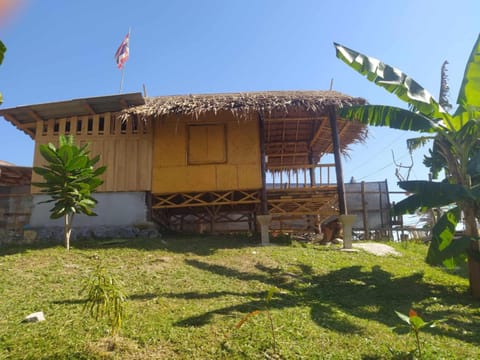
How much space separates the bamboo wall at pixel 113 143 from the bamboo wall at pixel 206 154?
378 millimetres

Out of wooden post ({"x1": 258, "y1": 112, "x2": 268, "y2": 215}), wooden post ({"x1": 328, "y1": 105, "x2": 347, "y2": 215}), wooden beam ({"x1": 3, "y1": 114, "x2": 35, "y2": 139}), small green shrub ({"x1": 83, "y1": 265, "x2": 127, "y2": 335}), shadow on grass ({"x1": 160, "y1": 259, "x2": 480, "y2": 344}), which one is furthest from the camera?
wooden beam ({"x1": 3, "y1": 114, "x2": 35, "y2": 139})

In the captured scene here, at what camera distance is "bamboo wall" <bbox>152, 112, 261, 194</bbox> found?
35.3 ft

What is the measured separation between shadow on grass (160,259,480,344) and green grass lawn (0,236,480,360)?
2cm

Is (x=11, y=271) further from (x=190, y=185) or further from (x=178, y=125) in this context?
(x=178, y=125)

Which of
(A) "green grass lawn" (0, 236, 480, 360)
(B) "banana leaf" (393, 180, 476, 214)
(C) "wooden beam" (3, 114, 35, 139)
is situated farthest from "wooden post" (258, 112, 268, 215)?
(C) "wooden beam" (3, 114, 35, 139)

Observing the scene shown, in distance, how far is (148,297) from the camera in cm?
523

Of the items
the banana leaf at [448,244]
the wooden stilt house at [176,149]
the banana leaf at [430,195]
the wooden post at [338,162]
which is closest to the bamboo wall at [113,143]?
the wooden stilt house at [176,149]

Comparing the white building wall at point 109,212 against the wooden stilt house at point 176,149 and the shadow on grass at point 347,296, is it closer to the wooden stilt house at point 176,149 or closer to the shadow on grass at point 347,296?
the wooden stilt house at point 176,149

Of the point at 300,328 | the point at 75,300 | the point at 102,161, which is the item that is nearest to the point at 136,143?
the point at 102,161

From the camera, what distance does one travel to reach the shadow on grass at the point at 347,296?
4594 millimetres

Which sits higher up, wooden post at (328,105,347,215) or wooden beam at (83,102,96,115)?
wooden beam at (83,102,96,115)

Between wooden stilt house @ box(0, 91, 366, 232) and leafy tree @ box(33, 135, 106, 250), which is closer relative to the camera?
leafy tree @ box(33, 135, 106, 250)

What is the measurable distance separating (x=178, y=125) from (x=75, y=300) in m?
6.90

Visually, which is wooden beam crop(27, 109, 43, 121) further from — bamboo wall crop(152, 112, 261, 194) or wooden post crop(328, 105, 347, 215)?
wooden post crop(328, 105, 347, 215)
